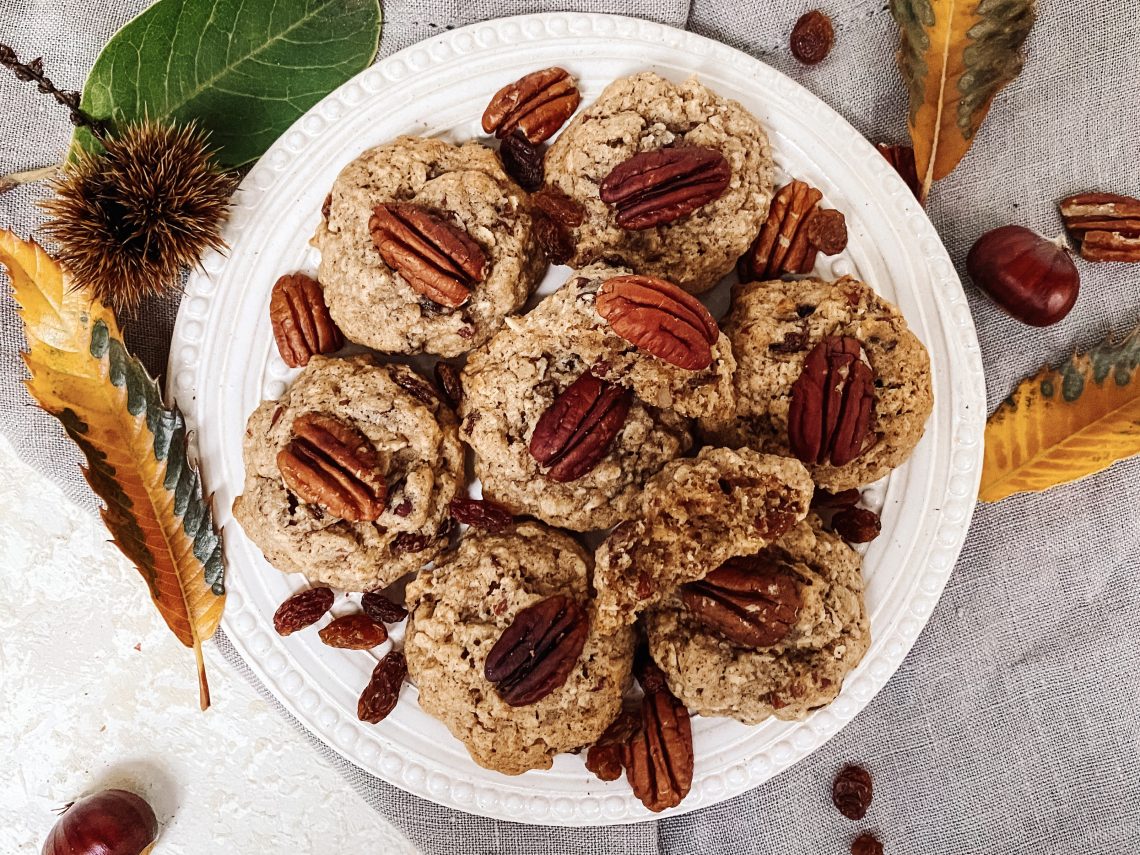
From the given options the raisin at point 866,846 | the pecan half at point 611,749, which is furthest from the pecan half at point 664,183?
the raisin at point 866,846

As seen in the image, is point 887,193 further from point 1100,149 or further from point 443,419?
point 443,419

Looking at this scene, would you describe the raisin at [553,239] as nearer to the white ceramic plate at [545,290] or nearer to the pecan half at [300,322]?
the white ceramic plate at [545,290]

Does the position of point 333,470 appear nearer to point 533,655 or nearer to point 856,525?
point 533,655

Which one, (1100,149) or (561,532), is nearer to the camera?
(561,532)

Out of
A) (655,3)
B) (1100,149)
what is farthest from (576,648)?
(1100,149)

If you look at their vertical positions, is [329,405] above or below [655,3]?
below

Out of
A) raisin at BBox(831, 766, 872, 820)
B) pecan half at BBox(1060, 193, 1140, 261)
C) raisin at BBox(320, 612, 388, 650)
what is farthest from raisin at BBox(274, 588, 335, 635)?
pecan half at BBox(1060, 193, 1140, 261)

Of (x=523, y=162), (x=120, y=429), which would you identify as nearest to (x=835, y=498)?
(x=523, y=162)

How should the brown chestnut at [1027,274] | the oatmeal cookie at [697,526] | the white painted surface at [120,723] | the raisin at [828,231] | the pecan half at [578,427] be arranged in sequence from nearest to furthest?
the oatmeal cookie at [697,526], the pecan half at [578,427], the raisin at [828,231], the brown chestnut at [1027,274], the white painted surface at [120,723]

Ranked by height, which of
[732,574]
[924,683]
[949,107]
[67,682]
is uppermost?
[949,107]
